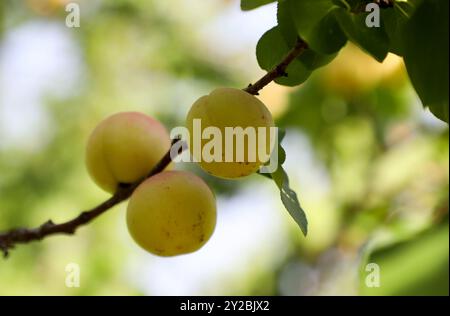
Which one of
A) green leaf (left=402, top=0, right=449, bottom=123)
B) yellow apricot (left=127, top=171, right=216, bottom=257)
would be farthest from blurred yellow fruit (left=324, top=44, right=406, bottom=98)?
green leaf (left=402, top=0, right=449, bottom=123)

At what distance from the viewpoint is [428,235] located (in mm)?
1604

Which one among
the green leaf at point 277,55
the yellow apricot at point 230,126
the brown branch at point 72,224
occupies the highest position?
the green leaf at point 277,55

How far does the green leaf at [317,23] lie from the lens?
95cm

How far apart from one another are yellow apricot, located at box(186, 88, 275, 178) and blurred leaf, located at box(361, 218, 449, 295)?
505mm

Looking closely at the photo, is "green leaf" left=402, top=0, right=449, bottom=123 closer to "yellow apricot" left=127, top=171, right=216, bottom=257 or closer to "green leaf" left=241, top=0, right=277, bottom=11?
"green leaf" left=241, top=0, right=277, bottom=11

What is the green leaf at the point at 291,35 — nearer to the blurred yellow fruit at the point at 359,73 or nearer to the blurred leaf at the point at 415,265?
the blurred leaf at the point at 415,265

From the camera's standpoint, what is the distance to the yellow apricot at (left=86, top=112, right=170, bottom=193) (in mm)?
1449

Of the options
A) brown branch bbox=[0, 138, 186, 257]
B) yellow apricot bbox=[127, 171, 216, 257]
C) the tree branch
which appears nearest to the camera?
the tree branch

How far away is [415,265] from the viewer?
1.51 meters

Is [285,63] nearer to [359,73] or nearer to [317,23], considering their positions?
[317,23]

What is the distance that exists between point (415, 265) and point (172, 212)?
544 mm

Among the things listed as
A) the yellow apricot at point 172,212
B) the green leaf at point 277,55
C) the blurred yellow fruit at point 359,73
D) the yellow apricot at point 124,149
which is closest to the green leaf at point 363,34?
the green leaf at point 277,55

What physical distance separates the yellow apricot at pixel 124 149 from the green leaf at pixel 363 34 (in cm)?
58
